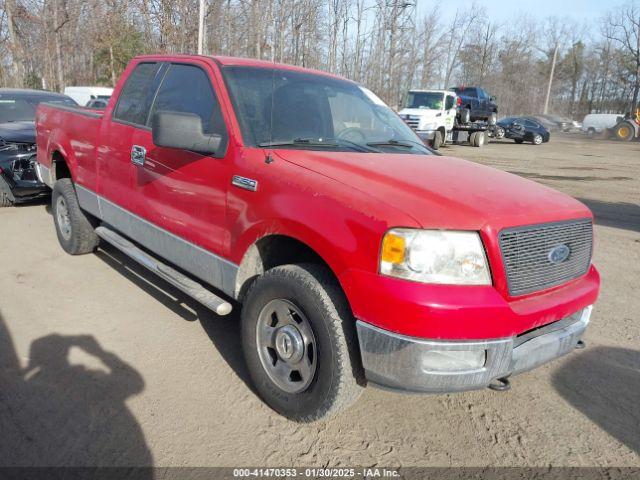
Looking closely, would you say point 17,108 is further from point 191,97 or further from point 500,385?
point 500,385

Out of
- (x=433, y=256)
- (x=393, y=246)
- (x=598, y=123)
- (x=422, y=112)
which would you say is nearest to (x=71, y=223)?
(x=393, y=246)

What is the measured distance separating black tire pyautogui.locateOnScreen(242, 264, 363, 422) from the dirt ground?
17 centimetres

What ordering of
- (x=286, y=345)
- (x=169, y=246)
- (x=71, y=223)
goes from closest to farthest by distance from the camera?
1. (x=286, y=345)
2. (x=169, y=246)
3. (x=71, y=223)

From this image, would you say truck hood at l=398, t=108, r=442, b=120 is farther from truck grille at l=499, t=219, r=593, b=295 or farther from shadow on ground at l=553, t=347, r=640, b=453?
truck grille at l=499, t=219, r=593, b=295

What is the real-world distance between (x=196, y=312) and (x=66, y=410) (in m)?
1.49

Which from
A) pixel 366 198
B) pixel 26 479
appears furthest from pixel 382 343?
pixel 26 479

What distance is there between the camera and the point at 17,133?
749cm

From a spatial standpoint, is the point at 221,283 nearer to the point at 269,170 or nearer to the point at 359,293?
the point at 269,170

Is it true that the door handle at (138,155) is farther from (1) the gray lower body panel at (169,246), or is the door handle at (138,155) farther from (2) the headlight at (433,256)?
(2) the headlight at (433,256)

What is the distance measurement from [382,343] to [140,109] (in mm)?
2995

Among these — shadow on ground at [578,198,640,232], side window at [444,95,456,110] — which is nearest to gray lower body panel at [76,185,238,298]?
shadow on ground at [578,198,640,232]

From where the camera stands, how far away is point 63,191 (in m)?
5.36

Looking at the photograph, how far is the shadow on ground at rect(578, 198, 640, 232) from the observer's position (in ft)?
27.4

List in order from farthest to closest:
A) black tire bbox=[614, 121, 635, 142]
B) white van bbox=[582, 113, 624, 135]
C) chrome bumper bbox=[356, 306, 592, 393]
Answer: white van bbox=[582, 113, 624, 135], black tire bbox=[614, 121, 635, 142], chrome bumper bbox=[356, 306, 592, 393]
